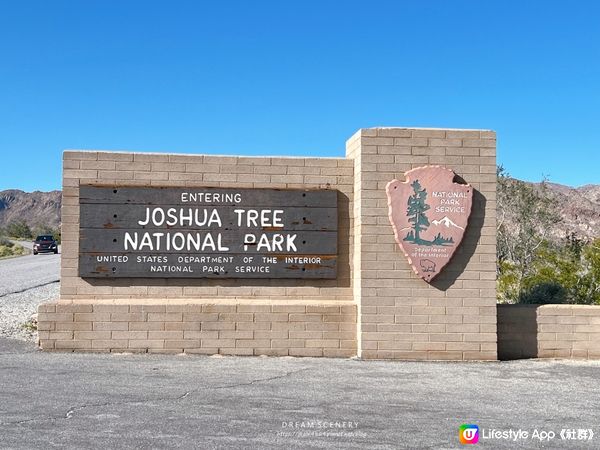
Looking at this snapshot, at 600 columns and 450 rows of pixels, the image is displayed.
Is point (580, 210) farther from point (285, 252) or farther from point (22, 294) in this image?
point (285, 252)

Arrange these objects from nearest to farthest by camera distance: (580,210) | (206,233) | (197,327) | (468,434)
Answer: (468,434), (197,327), (206,233), (580,210)

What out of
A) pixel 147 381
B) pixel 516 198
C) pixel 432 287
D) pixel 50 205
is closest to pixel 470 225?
pixel 432 287

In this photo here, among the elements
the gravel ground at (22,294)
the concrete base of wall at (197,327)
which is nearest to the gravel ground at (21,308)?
the gravel ground at (22,294)

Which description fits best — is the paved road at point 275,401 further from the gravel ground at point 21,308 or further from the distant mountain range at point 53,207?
the distant mountain range at point 53,207

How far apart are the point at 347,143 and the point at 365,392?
5385mm

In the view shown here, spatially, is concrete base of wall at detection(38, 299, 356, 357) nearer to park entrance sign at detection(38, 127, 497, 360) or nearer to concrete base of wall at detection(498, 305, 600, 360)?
park entrance sign at detection(38, 127, 497, 360)

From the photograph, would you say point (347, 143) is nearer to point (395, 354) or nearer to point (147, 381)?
point (395, 354)

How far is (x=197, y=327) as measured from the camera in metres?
12.0

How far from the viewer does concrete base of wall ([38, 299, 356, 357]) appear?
11.9m

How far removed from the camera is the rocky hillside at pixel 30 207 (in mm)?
170250

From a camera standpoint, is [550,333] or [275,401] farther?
[550,333]

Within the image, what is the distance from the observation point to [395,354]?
12062 millimetres

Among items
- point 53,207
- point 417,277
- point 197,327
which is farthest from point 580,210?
point 53,207

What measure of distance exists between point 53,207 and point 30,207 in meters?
9.28
